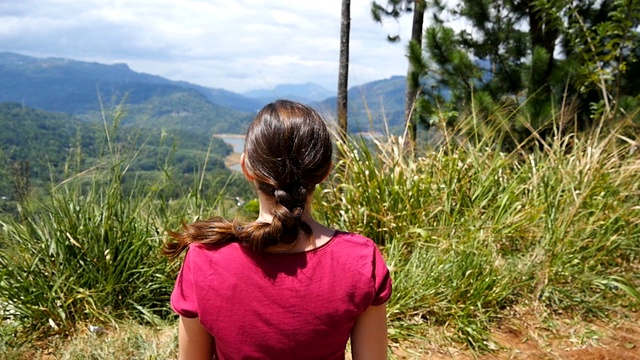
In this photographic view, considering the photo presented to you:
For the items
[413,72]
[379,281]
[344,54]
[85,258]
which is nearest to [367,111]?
[85,258]

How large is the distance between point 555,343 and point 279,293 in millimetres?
1982

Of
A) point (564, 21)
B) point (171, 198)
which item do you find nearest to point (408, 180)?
point (171, 198)

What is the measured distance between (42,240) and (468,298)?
216 centimetres

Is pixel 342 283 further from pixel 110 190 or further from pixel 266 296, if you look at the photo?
pixel 110 190

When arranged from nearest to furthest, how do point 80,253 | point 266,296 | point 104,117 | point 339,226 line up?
point 266,296
point 80,253
point 104,117
point 339,226

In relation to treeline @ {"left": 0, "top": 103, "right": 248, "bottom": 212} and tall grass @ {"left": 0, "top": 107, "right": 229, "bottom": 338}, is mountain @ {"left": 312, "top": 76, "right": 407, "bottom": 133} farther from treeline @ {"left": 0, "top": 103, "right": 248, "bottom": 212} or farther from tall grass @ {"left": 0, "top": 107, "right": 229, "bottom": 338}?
tall grass @ {"left": 0, "top": 107, "right": 229, "bottom": 338}

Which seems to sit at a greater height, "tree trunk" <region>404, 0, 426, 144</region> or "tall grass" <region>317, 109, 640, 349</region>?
"tree trunk" <region>404, 0, 426, 144</region>

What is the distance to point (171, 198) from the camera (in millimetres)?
3459

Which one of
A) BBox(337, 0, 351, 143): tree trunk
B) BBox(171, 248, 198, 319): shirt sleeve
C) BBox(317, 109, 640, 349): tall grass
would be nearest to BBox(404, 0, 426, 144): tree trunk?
BBox(337, 0, 351, 143): tree trunk

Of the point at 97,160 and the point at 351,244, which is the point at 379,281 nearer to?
the point at 351,244

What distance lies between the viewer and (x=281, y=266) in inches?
43.5

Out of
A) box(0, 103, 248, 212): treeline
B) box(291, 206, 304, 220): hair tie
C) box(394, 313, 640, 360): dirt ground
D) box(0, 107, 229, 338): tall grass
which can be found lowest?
box(394, 313, 640, 360): dirt ground

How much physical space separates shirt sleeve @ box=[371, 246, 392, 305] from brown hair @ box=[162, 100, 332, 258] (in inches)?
6.2

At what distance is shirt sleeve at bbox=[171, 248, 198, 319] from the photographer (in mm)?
1135
